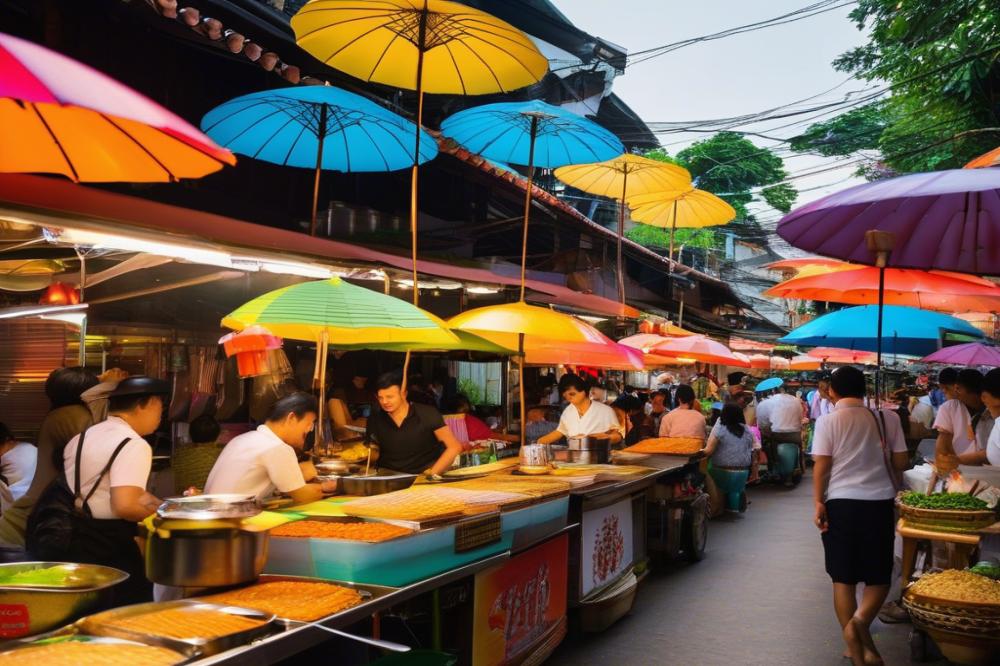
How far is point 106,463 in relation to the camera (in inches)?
164

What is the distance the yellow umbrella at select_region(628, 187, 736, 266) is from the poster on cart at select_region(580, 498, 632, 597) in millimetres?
5764

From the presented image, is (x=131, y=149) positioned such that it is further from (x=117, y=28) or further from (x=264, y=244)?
(x=117, y=28)

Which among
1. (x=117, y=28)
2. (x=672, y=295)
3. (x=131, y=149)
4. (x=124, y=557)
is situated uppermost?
(x=117, y=28)

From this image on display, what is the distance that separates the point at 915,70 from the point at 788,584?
9.60m

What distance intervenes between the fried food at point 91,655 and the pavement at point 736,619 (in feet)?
13.2

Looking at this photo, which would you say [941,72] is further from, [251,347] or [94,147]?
[94,147]

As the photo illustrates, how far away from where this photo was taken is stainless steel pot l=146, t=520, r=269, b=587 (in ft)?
10.7

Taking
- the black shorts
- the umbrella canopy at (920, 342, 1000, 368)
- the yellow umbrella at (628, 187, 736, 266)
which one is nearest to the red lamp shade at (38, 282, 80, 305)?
the black shorts

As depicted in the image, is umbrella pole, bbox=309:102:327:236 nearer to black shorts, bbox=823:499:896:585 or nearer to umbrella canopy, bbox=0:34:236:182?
umbrella canopy, bbox=0:34:236:182

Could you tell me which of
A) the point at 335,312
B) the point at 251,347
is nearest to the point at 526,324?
the point at 335,312

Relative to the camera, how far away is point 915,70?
45.9 ft

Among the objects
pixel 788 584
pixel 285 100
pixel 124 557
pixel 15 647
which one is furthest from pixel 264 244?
pixel 788 584

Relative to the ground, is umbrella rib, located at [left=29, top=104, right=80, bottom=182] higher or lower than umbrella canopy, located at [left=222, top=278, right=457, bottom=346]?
higher

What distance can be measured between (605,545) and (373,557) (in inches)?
147
